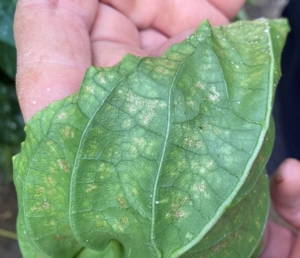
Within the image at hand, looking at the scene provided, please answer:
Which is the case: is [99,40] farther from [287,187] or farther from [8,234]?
[8,234]

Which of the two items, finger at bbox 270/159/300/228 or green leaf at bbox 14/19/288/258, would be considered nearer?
green leaf at bbox 14/19/288/258

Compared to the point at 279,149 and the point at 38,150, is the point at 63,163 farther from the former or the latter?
the point at 279,149

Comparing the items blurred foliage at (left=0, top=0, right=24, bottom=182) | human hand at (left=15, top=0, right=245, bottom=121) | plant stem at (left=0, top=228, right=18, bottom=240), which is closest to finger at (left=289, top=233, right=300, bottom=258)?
human hand at (left=15, top=0, right=245, bottom=121)

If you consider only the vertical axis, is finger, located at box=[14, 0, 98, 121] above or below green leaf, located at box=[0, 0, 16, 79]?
above

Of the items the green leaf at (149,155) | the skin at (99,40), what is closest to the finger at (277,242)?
the skin at (99,40)

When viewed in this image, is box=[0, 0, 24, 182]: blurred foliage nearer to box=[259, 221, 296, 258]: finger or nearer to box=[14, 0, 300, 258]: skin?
box=[14, 0, 300, 258]: skin

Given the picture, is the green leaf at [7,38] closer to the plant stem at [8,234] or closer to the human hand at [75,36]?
the human hand at [75,36]
